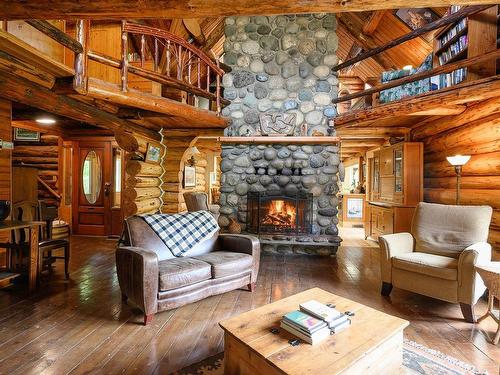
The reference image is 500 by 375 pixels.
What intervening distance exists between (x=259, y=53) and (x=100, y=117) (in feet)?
9.44

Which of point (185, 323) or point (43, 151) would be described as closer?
point (185, 323)

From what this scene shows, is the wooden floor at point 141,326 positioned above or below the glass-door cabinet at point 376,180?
below

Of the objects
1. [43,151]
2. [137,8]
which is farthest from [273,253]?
[43,151]

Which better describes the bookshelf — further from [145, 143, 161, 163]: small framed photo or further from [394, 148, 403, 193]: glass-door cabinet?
[145, 143, 161, 163]: small framed photo

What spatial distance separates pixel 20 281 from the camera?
10.8 feet

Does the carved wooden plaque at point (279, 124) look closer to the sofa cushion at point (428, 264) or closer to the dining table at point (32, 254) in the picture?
the sofa cushion at point (428, 264)

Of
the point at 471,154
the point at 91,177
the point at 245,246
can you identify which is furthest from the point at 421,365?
the point at 91,177

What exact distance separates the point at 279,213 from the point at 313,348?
3.35m

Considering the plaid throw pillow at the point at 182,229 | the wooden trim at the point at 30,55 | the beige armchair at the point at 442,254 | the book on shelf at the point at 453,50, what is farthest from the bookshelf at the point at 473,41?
the wooden trim at the point at 30,55

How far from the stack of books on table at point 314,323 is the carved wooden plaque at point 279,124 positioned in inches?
137

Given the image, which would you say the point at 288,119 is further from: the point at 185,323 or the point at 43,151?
the point at 43,151

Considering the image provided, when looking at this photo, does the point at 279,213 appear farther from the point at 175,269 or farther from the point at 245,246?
the point at 175,269

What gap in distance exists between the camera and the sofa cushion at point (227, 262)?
275 cm

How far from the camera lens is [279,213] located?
15.4 ft
